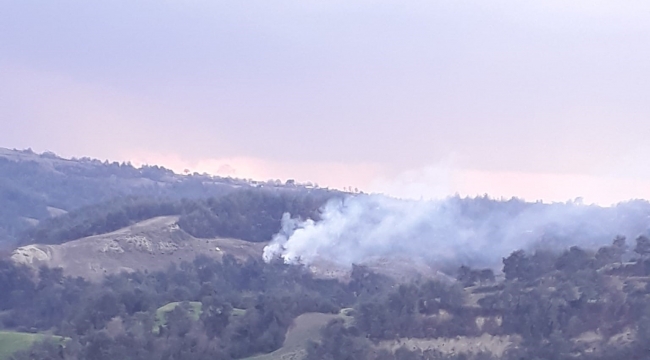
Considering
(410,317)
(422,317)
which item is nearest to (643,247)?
(422,317)

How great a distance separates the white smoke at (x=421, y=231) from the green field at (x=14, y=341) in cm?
5710

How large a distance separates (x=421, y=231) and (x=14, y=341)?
71880mm

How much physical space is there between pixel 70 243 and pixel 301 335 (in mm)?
76505

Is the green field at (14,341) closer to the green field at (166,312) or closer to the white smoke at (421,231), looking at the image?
the green field at (166,312)

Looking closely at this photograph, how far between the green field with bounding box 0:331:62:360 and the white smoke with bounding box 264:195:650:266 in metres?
57.1

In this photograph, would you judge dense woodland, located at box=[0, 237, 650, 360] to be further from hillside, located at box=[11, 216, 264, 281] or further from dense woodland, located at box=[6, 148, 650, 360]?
hillside, located at box=[11, 216, 264, 281]

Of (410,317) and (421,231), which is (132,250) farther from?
(410,317)

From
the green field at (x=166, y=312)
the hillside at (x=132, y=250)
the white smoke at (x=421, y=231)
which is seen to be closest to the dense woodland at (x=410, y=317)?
the green field at (x=166, y=312)

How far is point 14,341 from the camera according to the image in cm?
10556

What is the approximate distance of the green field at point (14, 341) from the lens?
101 meters

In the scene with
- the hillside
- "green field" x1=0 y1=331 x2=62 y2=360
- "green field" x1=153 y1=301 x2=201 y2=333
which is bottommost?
"green field" x1=0 y1=331 x2=62 y2=360

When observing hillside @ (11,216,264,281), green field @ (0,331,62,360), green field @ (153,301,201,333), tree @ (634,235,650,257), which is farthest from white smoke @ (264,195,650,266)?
green field @ (0,331,62,360)

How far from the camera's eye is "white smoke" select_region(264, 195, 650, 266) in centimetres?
15912

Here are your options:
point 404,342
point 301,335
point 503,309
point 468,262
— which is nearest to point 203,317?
point 301,335
